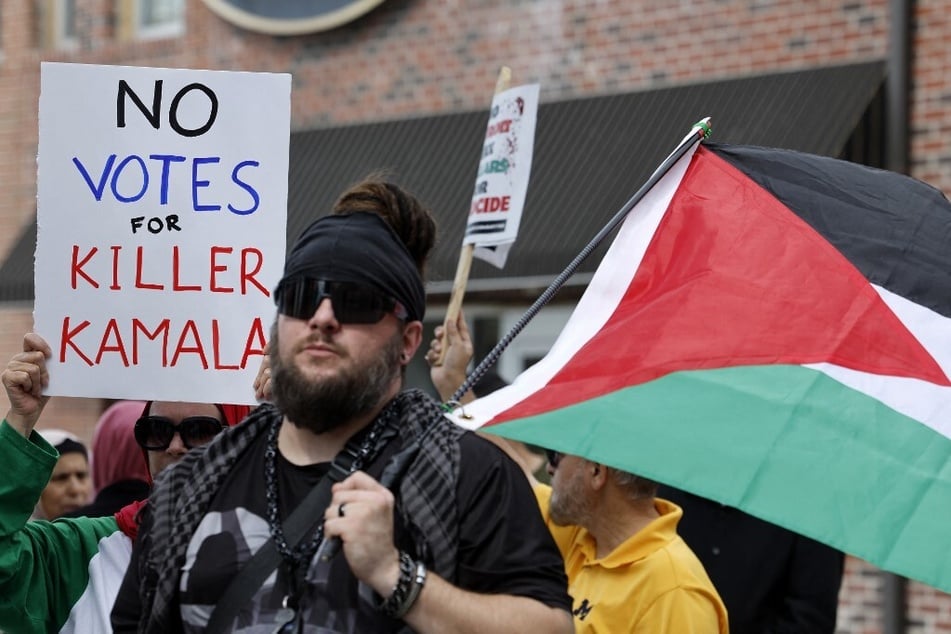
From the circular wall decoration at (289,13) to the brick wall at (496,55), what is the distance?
0.37ft

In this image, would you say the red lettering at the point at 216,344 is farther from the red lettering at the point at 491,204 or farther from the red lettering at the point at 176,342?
the red lettering at the point at 491,204

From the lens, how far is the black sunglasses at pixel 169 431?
4102 mm

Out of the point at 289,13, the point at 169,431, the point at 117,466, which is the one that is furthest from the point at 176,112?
the point at 289,13

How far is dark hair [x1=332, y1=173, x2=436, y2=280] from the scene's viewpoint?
10.8 ft

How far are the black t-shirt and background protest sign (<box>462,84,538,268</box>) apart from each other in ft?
8.77

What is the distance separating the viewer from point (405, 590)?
2.80 metres

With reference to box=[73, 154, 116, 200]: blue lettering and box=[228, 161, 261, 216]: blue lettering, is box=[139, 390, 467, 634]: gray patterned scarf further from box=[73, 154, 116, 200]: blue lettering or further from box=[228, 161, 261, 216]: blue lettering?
box=[73, 154, 116, 200]: blue lettering

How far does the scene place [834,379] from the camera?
3582 millimetres

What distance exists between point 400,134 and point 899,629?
4.61 metres

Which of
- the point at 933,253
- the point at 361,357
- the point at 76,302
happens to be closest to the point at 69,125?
the point at 76,302

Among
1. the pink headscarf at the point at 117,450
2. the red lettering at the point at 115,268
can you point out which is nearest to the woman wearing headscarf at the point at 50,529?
→ the red lettering at the point at 115,268

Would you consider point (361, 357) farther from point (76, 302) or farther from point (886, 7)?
point (886, 7)

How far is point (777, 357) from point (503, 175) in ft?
7.65

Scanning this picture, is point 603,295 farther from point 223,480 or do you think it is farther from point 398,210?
point 223,480
